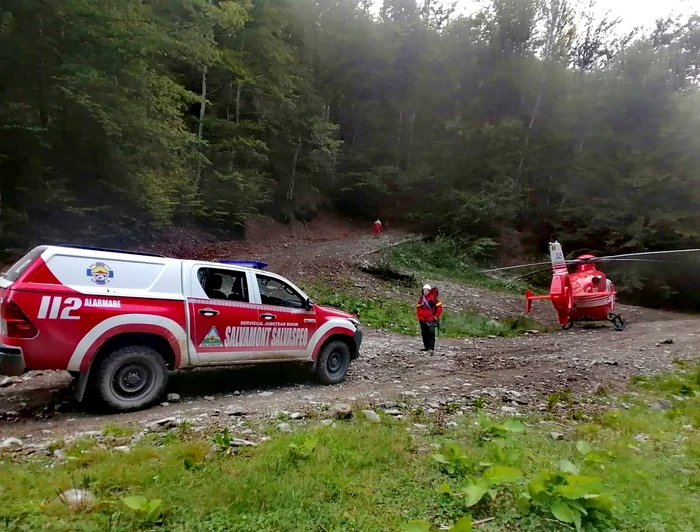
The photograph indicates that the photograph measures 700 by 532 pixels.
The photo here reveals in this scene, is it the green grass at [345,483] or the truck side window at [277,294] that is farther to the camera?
the truck side window at [277,294]

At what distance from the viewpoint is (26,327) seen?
213 inches

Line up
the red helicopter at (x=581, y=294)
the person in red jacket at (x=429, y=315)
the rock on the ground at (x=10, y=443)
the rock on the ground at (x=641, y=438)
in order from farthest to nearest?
the red helicopter at (x=581, y=294)
the person in red jacket at (x=429, y=315)
the rock on the ground at (x=641, y=438)
the rock on the ground at (x=10, y=443)

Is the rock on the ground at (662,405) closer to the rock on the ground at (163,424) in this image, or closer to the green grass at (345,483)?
A: the green grass at (345,483)

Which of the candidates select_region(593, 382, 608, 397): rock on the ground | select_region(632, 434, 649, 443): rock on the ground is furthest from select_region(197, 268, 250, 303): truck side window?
select_region(593, 382, 608, 397): rock on the ground

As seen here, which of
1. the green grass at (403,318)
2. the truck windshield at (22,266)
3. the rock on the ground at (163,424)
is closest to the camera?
the rock on the ground at (163,424)

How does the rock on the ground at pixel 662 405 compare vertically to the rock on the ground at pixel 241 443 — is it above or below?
below

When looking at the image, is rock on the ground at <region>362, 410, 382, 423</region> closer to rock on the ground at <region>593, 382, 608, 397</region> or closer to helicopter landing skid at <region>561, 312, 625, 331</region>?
rock on the ground at <region>593, 382, 608, 397</region>

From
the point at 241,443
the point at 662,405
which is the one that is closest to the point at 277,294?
the point at 241,443

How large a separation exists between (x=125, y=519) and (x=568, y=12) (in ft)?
140

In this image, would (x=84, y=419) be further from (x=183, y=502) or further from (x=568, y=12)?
(x=568, y=12)

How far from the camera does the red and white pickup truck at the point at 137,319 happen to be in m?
5.49

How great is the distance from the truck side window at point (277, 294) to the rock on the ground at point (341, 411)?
2.15m

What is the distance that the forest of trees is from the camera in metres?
13.1

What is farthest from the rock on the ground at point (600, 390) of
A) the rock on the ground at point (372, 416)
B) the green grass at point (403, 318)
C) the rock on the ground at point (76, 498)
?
the rock on the ground at point (76, 498)
